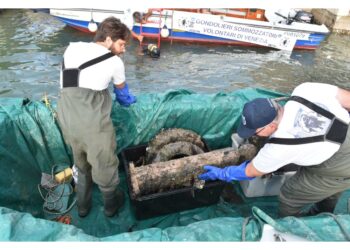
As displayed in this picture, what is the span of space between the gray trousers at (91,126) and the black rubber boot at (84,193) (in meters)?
0.29

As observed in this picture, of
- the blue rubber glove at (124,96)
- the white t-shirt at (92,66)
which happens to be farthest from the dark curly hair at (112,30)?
the blue rubber glove at (124,96)

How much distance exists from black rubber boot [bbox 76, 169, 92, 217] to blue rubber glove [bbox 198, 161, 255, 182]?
46.1 inches

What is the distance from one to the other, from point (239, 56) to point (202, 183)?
956cm

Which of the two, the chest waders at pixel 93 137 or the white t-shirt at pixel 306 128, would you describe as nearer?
the white t-shirt at pixel 306 128

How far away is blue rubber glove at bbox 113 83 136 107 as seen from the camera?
3034 mm

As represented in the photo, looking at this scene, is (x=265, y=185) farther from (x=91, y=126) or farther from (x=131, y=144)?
(x=91, y=126)

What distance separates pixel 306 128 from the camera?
6.78 feet

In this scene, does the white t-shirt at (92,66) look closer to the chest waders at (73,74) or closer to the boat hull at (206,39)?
the chest waders at (73,74)

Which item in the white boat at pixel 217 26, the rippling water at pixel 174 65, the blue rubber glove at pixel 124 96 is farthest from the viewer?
the white boat at pixel 217 26

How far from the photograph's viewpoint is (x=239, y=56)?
11625mm

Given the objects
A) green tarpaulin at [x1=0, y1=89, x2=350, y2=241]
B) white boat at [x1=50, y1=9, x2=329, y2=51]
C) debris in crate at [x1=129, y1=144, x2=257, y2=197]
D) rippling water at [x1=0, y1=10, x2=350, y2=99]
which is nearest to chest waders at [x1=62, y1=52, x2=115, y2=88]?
green tarpaulin at [x1=0, y1=89, x2=350, y2=241]

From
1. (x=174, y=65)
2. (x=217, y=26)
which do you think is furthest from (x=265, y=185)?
(x=217, y=26)

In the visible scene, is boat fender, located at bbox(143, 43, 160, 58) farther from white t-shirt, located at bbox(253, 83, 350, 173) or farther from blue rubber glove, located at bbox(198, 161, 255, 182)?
white t-shirt, located at bbox(253, 83, 350, 173)

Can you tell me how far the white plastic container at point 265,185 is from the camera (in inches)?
130
